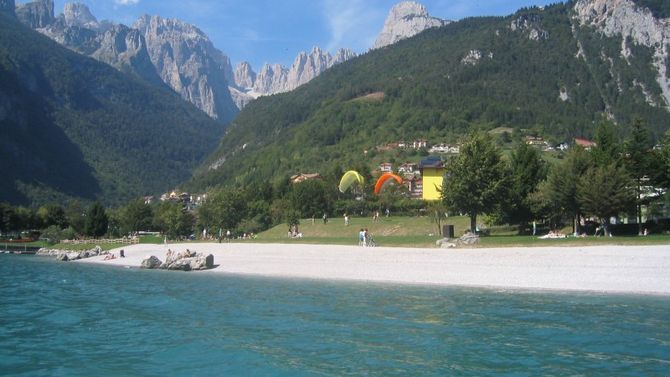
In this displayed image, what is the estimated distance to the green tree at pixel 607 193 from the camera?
3662 centimetres

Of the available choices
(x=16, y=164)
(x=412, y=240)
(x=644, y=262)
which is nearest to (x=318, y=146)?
(x=16, y=164)

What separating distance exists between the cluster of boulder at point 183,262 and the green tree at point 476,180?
19201mm

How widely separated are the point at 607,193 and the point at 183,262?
97.9 feet

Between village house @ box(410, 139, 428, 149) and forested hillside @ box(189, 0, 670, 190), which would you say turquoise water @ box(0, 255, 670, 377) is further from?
village house @ box(410, 139, 428, 149)

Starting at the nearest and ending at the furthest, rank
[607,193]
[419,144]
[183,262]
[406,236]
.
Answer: [607,193]
[183,262]
[406,236]
[419,144]

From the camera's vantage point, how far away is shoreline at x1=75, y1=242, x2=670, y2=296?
25.7 m

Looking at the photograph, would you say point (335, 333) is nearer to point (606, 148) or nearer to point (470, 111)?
point (606, 148)

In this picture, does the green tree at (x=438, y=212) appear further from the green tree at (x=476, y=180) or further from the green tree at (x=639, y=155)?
the green tree at (x=639, y=155)

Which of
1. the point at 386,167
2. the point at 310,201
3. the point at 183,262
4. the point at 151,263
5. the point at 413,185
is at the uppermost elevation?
the point at 386,167

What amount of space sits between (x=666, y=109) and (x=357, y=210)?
148 m

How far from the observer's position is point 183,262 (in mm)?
43188

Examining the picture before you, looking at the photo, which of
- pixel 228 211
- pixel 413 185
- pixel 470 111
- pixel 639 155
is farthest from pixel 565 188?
pixel 470 111

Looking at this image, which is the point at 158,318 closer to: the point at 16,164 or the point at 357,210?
the point at 357,210

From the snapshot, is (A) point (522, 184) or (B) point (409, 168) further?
(B) point (409, 168)
